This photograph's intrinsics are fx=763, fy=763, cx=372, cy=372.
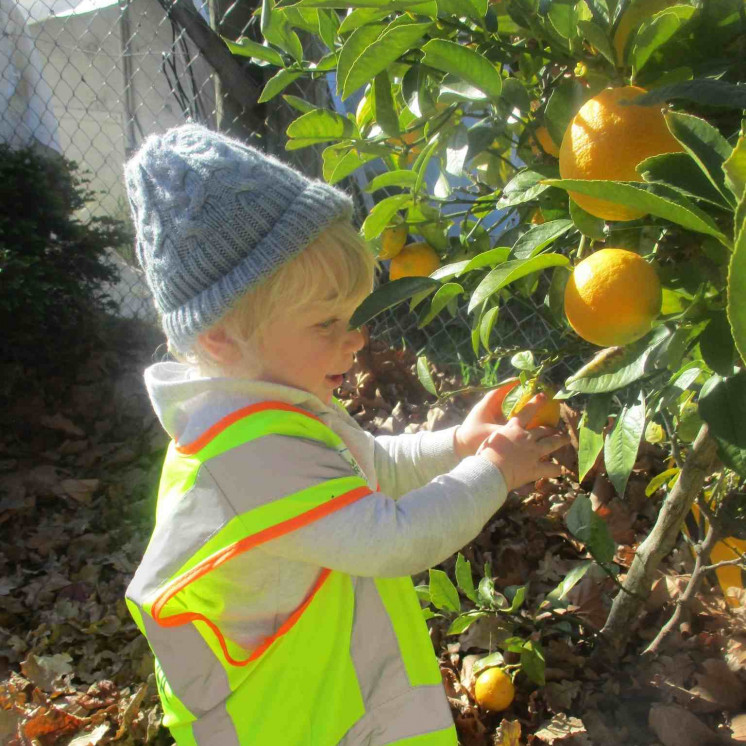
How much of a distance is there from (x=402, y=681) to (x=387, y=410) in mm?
1623

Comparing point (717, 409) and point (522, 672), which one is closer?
point (717, 409)

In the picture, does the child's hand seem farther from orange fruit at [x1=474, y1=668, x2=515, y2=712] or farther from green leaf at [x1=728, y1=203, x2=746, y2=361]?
green leaf at [x1=728, y1=203, x2=746, y2=361]

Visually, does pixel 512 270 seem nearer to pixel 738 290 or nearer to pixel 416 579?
pixel 738 290

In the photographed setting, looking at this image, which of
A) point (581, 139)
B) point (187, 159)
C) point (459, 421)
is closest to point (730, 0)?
point (581, 139)

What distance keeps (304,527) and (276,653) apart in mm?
237

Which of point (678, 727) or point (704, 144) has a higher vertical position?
point (704, 144)

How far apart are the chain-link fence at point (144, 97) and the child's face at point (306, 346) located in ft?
4.67

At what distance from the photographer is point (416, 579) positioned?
1949 millimetres

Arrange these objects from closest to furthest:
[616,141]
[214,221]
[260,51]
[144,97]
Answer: [616,141] → [214,221] → [260,51] → [144,97]

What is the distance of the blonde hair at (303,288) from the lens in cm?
114

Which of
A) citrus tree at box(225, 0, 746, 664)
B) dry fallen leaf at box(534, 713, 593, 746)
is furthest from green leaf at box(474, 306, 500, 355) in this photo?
dry fallen leaf at box(534, 713, 593, 746)

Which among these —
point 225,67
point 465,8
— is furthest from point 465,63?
point 225,67

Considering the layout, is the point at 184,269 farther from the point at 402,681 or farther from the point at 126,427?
the point at 126,427

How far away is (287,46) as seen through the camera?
4.31ft
